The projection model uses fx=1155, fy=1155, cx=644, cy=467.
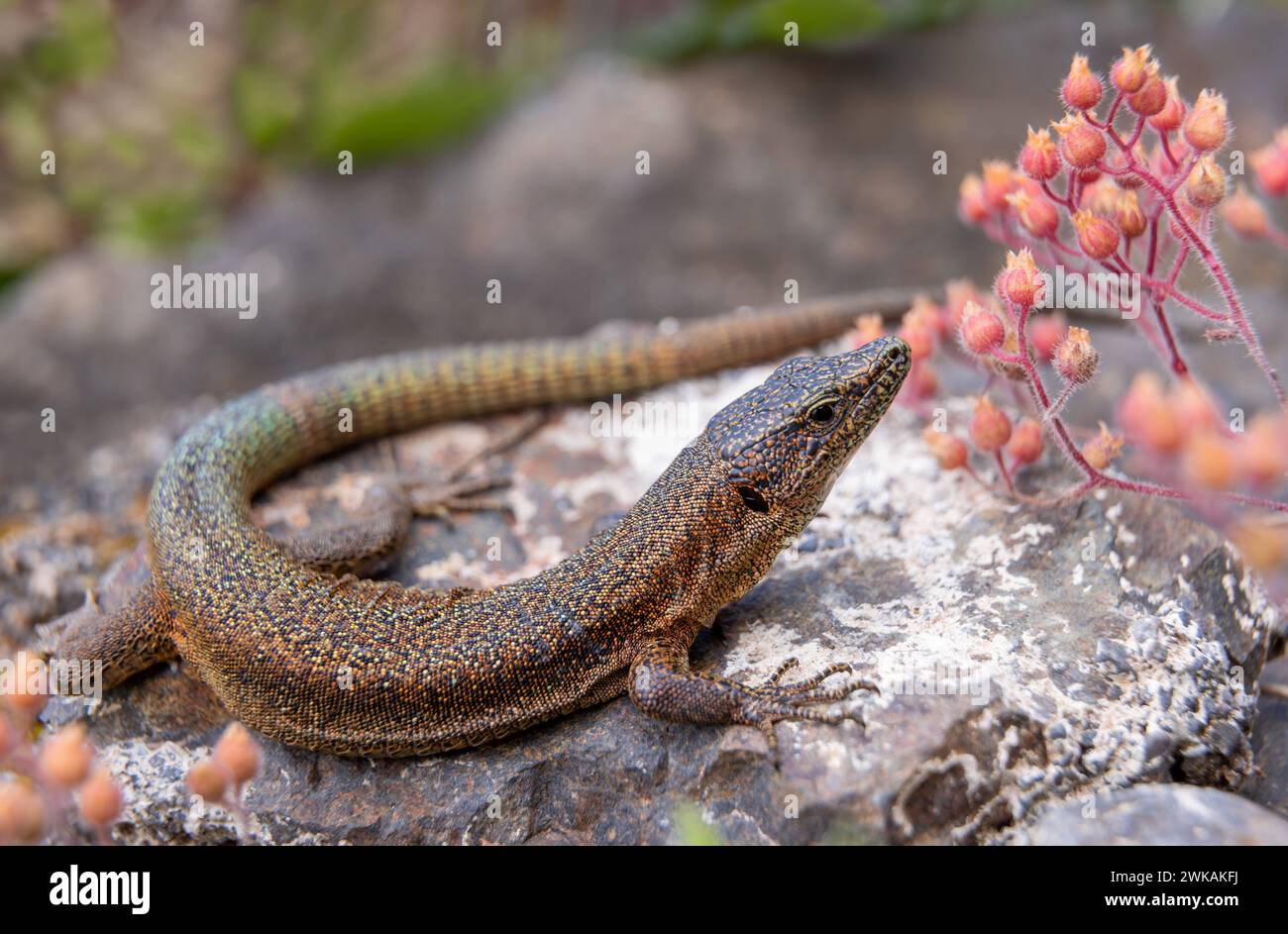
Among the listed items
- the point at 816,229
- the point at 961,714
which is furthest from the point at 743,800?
the point at 816,229

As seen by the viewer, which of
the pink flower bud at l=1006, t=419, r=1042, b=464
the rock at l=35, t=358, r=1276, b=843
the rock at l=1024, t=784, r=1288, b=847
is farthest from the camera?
the pink flower bud at l=1006, t=419, r=1042, b=464

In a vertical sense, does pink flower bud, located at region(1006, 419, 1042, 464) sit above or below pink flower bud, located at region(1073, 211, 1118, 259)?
below

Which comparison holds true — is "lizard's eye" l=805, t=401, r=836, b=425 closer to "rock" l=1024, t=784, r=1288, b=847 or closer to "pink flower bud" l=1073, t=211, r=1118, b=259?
"pink flower bud" l=1073, t=211, r=1118, b=259

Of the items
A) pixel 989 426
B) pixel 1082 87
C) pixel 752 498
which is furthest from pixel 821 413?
pixel 1082 87

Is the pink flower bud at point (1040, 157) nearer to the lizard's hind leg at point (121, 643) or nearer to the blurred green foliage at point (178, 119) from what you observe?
the lizard's hind leg at point (121, 643)

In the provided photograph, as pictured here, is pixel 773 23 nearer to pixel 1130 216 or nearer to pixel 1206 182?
pixel 1130 216

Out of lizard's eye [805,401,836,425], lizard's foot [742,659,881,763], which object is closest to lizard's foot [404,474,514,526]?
lizard's eye [805,401,836,425]

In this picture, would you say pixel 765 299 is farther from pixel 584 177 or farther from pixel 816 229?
pixel 584 177
